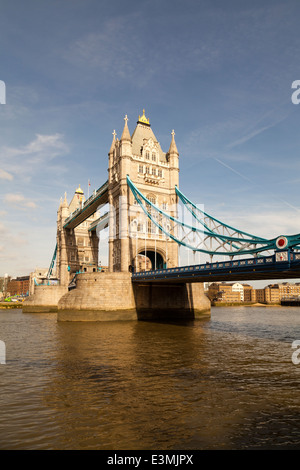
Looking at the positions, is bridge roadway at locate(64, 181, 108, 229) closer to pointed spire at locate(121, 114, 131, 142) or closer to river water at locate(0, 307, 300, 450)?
pointed spire at locate(121, 114, 131, 142)

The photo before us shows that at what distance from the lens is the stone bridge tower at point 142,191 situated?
46906mm

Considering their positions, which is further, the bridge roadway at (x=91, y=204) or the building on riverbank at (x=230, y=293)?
the building on riverbank at (x=230, y=293)

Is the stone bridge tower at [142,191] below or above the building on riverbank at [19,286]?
above

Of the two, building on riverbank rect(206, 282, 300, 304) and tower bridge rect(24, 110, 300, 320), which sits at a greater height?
tower bridge rect(24, 110, 300, 320)

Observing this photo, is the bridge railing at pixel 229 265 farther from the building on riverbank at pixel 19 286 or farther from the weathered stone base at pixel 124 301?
the building on riverbank at pixel 19 286

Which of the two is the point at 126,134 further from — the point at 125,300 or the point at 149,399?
the point at 149,399

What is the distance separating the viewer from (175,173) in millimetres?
51406

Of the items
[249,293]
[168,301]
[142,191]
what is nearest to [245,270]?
[168,301]

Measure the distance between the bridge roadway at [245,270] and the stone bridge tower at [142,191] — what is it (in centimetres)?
949

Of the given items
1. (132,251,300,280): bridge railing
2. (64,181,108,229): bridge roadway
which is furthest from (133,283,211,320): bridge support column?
(64,181,108,229): bridge roadway

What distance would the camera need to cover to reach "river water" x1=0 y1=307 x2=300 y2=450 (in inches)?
301

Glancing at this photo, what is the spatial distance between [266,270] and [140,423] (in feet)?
59.6

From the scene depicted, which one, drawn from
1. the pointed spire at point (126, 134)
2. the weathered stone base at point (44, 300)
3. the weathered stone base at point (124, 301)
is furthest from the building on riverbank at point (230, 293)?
the pointed spire at point (126, 134)

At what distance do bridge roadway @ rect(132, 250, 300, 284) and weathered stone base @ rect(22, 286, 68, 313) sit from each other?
30168 millimetres
